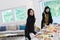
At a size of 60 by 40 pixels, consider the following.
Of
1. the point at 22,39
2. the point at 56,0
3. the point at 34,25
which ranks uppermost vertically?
the point at 56,0

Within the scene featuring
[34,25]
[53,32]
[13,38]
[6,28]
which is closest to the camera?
[53,32]

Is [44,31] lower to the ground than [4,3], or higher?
lower

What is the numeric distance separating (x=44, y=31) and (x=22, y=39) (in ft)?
1.18

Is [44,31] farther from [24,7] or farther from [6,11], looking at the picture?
[6,11]

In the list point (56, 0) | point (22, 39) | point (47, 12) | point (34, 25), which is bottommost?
point (22, 39)

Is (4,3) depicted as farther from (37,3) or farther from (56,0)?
(56,0)

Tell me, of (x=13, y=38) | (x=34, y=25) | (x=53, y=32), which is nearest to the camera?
(x=53, y=32)

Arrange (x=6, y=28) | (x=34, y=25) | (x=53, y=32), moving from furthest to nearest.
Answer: (x=6, y=28) < (x=34, y=25) < (x=53, y=32)

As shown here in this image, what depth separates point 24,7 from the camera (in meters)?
2.33

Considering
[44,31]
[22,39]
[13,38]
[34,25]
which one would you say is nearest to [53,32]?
[44,31]

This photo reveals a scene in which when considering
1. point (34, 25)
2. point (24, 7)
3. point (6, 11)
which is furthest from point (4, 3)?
point (34, 25)

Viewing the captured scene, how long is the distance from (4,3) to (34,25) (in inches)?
24.3

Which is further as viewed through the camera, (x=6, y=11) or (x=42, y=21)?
(x=6, y=11)

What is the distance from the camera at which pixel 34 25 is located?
78.7 inches
